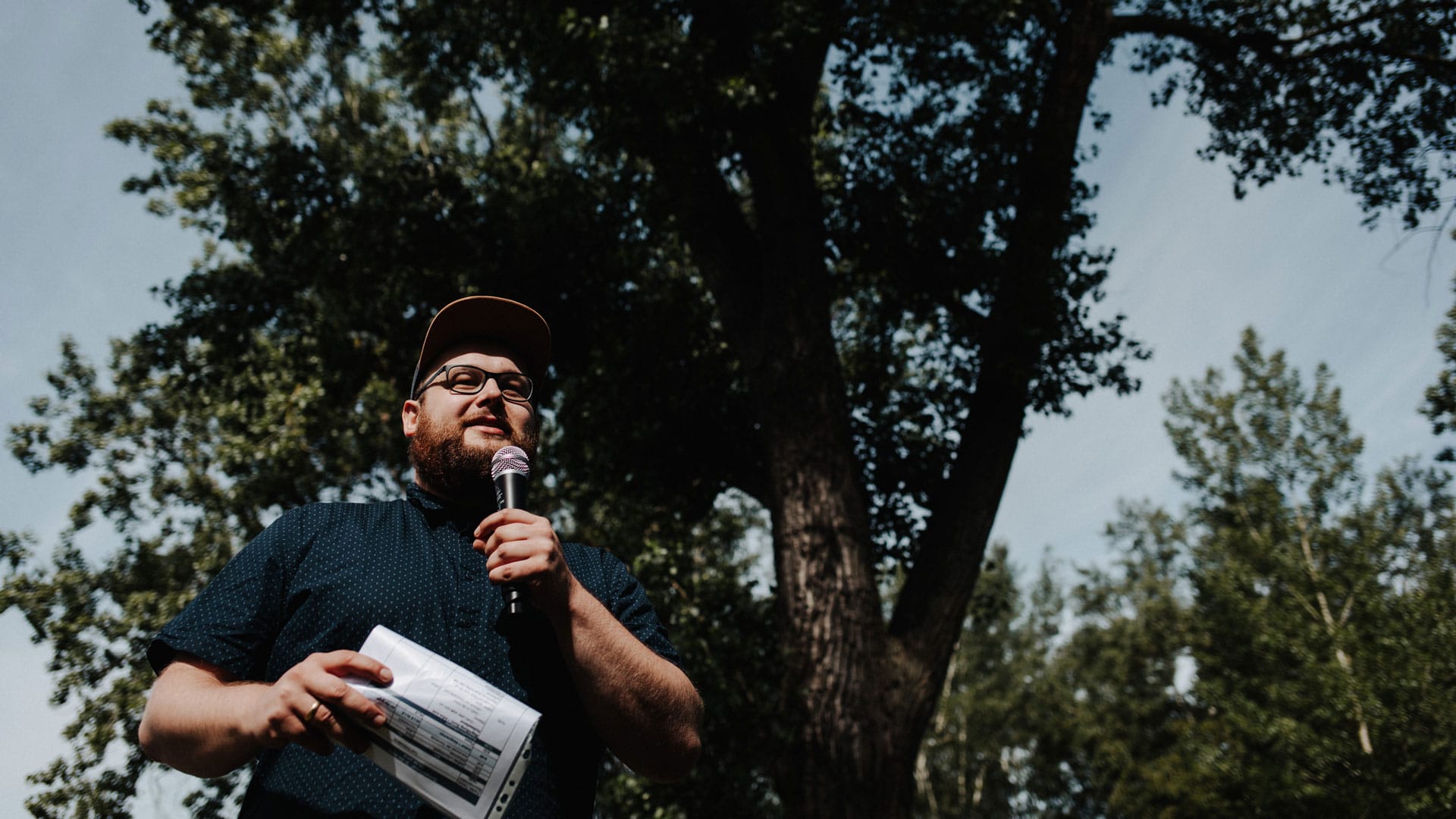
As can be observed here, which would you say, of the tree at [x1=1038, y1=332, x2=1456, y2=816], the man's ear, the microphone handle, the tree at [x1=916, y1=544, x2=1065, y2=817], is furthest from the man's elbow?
the tree at [x1=916, y1=544, x2=1065, y2=817]

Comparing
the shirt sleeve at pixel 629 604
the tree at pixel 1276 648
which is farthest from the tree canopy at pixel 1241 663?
the shirt sleeve at pixel 629 604

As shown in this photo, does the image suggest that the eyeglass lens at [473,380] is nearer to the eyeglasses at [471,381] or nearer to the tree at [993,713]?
the eyeglasses at [471,381]

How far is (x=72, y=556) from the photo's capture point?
15523mm

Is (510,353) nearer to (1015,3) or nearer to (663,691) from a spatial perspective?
(663,691)

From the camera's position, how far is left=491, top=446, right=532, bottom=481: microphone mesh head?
2045mm

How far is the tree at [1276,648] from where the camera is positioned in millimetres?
15789

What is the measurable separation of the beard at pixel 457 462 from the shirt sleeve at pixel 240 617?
16.0 inches

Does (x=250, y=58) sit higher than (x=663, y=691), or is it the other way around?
(x=250, y=58)

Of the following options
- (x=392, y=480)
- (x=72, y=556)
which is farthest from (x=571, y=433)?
(x=72, y=556)

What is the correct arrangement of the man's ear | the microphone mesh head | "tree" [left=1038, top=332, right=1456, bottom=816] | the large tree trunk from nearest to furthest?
the microphone mesh head → the man's ear → the large tree trunk → "tree" [left=1038, top=332, right=1456, bottom=816]

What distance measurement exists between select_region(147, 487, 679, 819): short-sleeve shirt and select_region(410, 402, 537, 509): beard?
0.61 ft

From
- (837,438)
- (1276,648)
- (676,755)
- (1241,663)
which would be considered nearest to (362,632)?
(676,755)

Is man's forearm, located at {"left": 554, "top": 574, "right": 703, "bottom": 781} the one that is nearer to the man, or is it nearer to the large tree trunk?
the man

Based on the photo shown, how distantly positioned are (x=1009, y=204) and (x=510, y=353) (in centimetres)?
725
